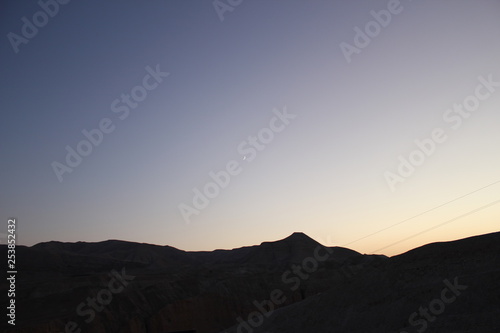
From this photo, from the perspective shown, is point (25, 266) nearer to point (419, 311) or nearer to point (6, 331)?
point (6, 331)

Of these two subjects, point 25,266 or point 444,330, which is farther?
point 25,266

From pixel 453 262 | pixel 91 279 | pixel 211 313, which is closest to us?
pixel 453 262

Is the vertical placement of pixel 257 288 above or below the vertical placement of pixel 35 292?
below

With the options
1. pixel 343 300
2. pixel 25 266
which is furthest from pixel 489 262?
pixel 25 266

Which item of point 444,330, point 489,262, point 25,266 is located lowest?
point 444,330

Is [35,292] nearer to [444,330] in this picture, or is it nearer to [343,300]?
[343,300]

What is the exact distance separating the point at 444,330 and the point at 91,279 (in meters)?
40.1

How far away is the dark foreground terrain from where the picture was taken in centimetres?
1550

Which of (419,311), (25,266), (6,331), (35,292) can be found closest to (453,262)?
(419,311)

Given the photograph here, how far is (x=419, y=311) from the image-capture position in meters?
15.6

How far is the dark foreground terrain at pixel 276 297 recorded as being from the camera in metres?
15.5

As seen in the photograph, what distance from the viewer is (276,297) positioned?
4656 centimetres

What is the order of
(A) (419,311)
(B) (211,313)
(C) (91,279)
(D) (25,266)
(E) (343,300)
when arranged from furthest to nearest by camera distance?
1. (D) (25,266)
2. (C) (91,279)
3. (B) (211,313)
4. (E) (343,300)
5. (A) (419,311)

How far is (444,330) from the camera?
544 inches
